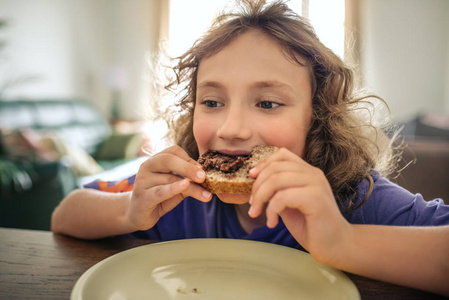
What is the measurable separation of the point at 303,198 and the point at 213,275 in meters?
0.26

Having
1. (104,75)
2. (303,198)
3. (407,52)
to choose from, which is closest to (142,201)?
(303,198)

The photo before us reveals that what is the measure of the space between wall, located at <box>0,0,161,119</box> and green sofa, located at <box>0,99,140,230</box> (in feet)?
2.93

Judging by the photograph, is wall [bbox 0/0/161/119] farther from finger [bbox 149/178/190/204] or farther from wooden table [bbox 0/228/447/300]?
finger [bbox 149/178/190/204]

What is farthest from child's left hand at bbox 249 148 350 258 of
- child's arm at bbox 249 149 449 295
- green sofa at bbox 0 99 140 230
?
green sofa at bbox 0 99 140 230

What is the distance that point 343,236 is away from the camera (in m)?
0.69

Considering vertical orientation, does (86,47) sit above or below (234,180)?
above

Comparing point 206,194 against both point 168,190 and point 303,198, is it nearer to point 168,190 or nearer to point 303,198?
point 168,190

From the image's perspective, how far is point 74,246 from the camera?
0.90 metres

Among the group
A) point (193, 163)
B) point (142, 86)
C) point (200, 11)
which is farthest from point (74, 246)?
point (142, 86)

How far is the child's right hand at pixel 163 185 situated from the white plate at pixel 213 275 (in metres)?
0.12

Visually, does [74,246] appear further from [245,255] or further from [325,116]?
[325,116]

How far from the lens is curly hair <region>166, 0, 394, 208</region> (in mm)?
1074

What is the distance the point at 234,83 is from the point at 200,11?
5.84 meters

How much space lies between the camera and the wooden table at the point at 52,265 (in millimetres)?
641
